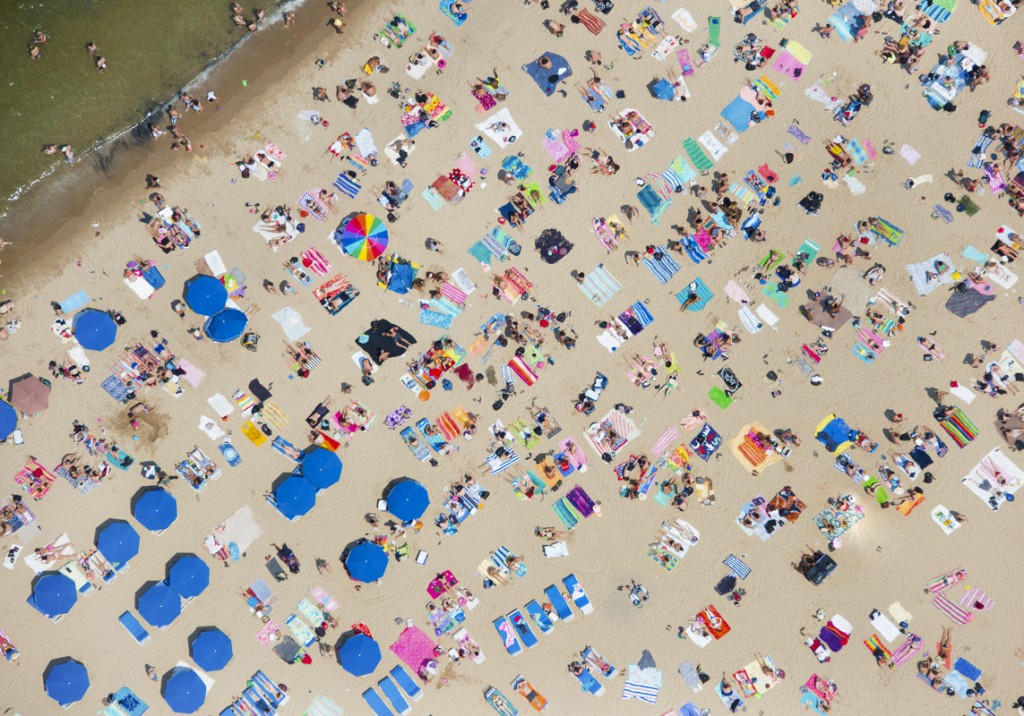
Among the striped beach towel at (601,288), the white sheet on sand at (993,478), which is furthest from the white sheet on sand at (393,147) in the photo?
the white sheet on sand at (993,478)

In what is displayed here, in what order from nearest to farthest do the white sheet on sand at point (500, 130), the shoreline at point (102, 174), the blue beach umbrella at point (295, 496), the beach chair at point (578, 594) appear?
the blue beach umbrella at point (295, 496)
the shoreline at point (102, 174)
the white sheet on sand at point (500, 130)
the beach chair at point (578, 594)

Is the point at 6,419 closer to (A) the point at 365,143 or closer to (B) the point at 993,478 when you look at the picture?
(A) the point at 365,143

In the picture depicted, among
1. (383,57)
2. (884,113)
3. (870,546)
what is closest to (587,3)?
(383,57)

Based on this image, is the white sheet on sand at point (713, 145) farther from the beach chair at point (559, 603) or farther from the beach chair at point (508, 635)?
the beach chair at point (508, 635)

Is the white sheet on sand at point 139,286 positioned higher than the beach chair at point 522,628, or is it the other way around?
the white sheet on sand at point 139,286

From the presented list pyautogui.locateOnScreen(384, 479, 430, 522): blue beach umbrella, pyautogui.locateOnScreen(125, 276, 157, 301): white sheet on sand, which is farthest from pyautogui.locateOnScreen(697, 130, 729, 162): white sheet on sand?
pyautogui.locateOnScreen(125, 276, 157, 301): white sheet on sand
